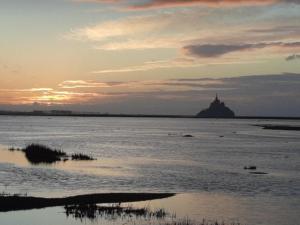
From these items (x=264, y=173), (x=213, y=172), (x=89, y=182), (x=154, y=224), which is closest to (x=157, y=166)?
(x=213, y=172)

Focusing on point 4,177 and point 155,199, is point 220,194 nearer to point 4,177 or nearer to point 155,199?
point 155,199

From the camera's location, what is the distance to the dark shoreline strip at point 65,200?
37.7m

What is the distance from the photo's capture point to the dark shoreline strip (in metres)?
37.7

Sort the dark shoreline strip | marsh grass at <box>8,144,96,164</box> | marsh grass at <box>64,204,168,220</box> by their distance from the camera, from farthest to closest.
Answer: marsh grass at <box>8,144,96,164</box> < the dark shoreline strip < marsh grass at <box>64,204,168,220</box>

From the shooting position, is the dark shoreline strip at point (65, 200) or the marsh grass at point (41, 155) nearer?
the dark shoreline strip at point (65, 200)

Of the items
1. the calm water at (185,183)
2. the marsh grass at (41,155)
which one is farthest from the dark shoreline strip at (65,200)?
the marsh grass at (41,155)

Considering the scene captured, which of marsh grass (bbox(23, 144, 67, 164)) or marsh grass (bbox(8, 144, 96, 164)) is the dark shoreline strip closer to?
marsh grass (bbox(8, 144, 96, 164))

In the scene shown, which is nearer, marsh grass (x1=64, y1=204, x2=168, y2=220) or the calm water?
marsh grass (x1=64, y1=204, x2=168, y2=220)

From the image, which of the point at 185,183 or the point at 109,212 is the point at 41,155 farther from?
the point at 109,212

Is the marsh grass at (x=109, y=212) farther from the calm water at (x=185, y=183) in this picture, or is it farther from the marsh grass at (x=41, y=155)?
the marsh grass at (x=41, y=155)

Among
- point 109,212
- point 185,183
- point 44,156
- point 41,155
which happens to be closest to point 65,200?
point 109,212

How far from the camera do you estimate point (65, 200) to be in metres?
40.4

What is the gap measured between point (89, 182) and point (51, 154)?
29.7 meters

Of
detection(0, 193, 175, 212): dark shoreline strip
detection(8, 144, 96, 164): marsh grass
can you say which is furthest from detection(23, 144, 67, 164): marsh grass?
detection(0, 193, 175, 212): dark shoreline strip
